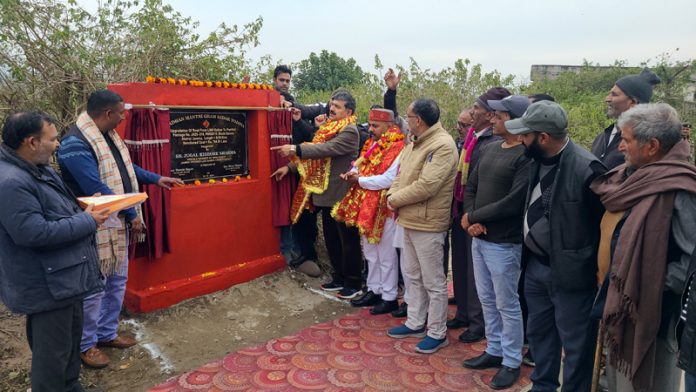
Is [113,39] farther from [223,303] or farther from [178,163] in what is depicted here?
[223,303]

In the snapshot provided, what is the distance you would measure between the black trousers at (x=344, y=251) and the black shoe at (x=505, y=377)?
2152mm

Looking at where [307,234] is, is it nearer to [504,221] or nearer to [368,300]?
[368,300]

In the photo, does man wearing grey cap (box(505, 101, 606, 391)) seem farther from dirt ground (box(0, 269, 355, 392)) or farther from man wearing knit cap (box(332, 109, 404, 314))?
dirt ground (box(0, 269, 355, 392))

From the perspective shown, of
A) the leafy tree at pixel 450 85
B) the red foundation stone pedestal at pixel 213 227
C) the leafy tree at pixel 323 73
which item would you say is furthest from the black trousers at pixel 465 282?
the leafy tree at pixel 323 73

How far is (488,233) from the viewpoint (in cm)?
358

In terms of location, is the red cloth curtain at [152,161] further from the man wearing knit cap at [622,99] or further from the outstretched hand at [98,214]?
the man wearing knit cap at [622,99]

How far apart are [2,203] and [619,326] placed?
3316 mm

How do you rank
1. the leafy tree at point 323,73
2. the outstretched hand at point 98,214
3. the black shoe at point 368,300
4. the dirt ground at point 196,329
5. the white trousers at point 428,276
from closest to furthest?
Result: the outstretched hand at point 98,214, the dirt ground at point 196,329, the white trousers at point 428,276, the black shoe at point 368,300, the leafy tree at point 323,73

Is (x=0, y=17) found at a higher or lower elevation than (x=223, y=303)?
higher

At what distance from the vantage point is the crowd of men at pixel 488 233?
7.93 ft

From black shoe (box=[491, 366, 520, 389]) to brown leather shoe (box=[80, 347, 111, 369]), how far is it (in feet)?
9.74

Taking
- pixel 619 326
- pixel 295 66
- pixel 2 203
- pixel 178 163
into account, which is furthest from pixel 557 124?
pixel 295 66

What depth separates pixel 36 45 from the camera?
5.49 metres

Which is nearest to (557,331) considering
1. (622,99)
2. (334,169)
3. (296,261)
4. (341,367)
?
(341,367)
